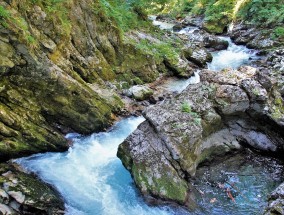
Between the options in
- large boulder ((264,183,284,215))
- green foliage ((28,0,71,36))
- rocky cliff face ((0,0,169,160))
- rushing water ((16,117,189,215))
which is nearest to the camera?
large boulder ((264,183,284,215))

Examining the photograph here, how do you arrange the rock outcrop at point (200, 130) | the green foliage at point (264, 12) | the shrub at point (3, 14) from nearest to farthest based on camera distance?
the shrub at point (3, 14)
the rock outcrop at point (200, 130)
the green foliage at point (264, 12)

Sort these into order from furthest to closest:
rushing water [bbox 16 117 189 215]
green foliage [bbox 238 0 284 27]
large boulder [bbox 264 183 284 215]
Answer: green foliage [bbox 238 0 284 27]
rushing water [bbox 16 117 189 215]
large boulder [bbox 264 183 284 215]

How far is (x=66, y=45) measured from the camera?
36.1 ft

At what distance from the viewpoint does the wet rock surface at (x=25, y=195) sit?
6.23 m

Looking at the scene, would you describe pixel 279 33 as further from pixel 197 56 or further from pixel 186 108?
pixel 186 108

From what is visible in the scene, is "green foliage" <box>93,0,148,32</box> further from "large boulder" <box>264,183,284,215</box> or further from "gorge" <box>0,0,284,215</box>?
"large boulder" <box>264,183,284,215</box>

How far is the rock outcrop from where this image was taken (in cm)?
767

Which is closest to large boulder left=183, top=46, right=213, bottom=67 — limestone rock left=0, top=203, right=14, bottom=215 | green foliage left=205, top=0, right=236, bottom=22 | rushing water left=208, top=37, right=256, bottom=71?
rushing water left=208, top=37, right=256, bottom=71

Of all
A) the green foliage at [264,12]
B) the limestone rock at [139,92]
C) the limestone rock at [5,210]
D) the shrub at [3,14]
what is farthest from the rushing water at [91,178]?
the green foliage at [264,12]

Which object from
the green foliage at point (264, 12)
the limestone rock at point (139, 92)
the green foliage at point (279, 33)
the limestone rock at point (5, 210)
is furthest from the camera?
the green foliage at point (264, 12)

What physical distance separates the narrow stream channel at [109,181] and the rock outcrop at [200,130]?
39 cm

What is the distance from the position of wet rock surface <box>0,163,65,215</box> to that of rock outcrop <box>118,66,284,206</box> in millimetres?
2099

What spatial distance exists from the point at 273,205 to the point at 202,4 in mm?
30606

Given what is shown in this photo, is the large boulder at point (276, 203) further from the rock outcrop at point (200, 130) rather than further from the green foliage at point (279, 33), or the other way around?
the green foliage at point (279, 33)
